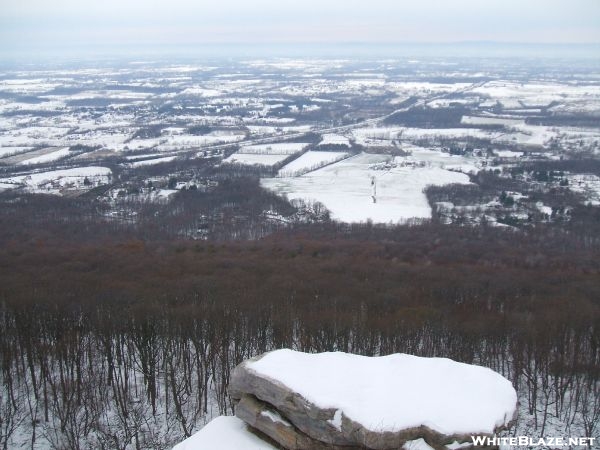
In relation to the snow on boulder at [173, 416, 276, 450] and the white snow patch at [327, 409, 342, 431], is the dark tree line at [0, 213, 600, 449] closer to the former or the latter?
the snow on boulder at [173, 416, 276, 450]

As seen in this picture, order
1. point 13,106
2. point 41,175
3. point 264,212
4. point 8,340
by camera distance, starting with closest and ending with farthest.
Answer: point 8,340
point 264,212
point 41,175
point 13,106

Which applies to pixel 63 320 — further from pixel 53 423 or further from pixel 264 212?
pixel 264 212

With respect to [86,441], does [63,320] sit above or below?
above

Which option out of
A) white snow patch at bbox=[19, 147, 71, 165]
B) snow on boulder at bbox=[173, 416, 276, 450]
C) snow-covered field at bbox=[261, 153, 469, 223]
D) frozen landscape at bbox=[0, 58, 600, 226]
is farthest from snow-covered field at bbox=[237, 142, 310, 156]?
snow on boulder at bbox=[173, 416, 276, 450]

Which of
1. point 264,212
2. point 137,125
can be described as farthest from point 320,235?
point 137,125

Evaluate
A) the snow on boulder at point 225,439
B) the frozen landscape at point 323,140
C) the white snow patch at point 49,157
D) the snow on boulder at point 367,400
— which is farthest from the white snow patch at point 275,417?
the white snow patch at point 49,157

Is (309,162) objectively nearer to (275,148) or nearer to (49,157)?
(275,148)
